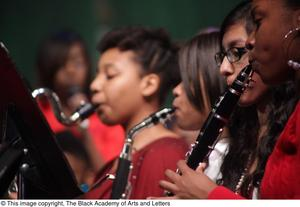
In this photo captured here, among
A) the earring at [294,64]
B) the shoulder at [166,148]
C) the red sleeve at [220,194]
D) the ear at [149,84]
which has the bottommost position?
the shoulder at [166,148]

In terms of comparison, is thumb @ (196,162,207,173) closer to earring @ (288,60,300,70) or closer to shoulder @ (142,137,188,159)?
earring @ (288,60,300,70)

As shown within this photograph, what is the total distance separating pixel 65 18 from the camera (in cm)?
616

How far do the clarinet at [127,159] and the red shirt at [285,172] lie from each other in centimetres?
84

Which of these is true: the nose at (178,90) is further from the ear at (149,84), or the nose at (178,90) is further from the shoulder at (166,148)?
the ear at (149,84)

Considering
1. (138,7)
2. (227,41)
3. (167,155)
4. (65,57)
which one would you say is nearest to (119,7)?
(138,7)

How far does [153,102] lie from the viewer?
3.26m

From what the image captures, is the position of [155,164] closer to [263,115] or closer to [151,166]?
[151,166]

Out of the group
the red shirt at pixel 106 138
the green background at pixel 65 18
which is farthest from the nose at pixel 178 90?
the green background at pixel 65 18

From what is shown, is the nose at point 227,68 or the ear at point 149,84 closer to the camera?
the nose at point 227,68

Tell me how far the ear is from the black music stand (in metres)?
1.01

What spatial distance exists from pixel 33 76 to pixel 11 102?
3867 mm

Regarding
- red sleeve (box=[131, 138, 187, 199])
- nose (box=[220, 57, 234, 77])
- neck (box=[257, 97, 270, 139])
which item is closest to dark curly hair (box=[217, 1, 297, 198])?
neck (box=[257, 97, 270, 139])

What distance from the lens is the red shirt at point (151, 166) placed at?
113 inches

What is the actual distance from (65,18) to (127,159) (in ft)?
11.5
